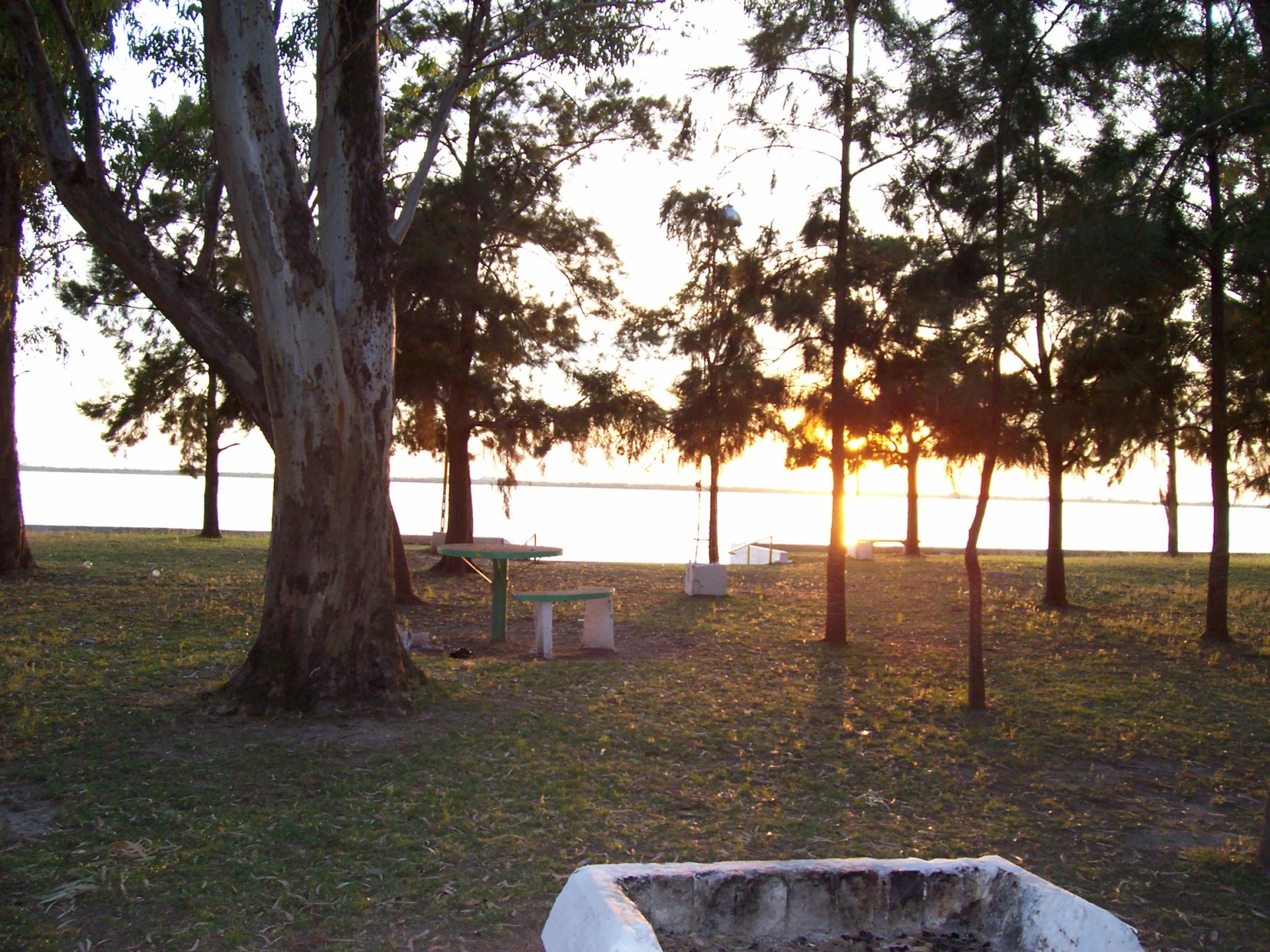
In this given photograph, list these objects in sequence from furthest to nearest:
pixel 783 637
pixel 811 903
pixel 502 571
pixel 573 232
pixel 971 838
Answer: pixel 573 232 < pixel 783 637 < pixel 502 571 < pixel 971 838 < pixel 811 903

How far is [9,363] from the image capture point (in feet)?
45.2

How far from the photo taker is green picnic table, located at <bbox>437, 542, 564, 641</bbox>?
985 centimetres

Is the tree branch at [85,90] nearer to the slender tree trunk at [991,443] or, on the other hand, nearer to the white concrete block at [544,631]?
the white concrete block at [544,631]

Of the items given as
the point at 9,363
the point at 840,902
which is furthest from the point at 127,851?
the point at 9,363

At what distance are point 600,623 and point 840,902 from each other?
7.50 m

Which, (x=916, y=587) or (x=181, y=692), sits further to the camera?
(x=916, y=587)

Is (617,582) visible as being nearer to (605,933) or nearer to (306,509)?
(306,509)

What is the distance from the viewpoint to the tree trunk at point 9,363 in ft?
42.5

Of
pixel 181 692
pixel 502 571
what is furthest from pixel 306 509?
pixel 502 571

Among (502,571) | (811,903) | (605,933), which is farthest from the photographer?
(502,571)

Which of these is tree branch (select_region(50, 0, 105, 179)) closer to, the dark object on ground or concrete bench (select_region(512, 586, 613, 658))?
concrete bench (select_region(512, 586, 613, 658))

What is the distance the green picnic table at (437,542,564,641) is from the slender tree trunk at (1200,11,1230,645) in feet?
22.9

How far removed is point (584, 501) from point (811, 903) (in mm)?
74524

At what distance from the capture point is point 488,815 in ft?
16.8
